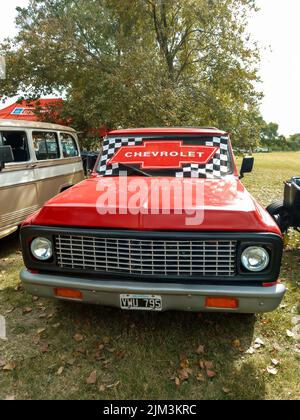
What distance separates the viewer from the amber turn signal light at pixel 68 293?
2.67 meters

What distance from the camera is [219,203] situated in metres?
2.63

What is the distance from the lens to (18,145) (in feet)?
17.4

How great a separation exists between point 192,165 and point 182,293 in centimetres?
172

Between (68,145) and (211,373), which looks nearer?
(211,373)

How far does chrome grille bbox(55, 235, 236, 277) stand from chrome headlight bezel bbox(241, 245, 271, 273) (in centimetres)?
8

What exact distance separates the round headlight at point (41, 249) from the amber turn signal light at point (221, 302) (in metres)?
1.38

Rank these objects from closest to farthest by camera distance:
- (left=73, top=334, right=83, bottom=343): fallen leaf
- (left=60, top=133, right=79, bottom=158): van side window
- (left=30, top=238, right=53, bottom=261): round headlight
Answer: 1. (left=30, top=238, right=53, bottom=261): round headlight
2. (left=73, top=334, right=83, bottom=343): fallen leaf
3. (left=60, top=133, right=79, bottom=158): van side window

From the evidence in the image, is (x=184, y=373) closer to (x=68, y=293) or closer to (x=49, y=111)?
(x=68, y=293)

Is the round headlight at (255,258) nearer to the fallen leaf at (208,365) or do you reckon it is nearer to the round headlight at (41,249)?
the fallen leaf at (208,365)

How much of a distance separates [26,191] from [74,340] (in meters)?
3.07

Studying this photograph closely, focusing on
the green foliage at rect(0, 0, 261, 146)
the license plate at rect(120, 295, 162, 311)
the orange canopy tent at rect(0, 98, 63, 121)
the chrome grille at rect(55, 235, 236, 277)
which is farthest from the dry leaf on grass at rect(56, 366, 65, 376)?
the orange canopy tent at rect(0, 98, 63, 121)

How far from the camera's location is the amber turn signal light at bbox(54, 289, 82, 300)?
2674 mm

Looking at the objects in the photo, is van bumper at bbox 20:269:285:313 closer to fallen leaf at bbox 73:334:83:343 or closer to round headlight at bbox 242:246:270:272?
round headlight at bbox 242:246:270:272

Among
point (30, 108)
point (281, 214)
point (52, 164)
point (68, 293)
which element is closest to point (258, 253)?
point (68, 293)
